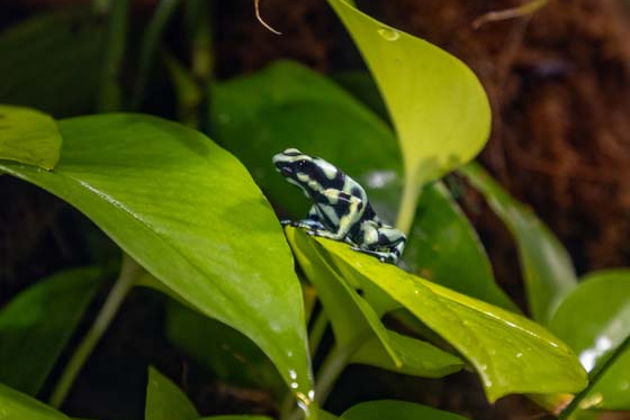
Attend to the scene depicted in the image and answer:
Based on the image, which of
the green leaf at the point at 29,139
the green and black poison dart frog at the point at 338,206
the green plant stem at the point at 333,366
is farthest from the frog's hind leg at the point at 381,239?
the green leaf at the point at 29,139

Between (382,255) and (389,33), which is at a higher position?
(389,33)

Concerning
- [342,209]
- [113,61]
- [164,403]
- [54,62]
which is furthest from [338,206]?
[54,62]

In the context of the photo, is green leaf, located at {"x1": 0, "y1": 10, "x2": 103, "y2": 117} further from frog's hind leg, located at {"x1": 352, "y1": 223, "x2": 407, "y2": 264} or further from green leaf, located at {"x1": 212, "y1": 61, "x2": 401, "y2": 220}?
frog's hind leg, located at {"x1": 352, "y1": 223, "x2": 407, "y2": 264}

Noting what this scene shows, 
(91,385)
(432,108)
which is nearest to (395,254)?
(432,108)

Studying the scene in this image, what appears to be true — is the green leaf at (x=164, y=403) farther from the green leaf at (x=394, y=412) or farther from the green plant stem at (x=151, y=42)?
the green plant stem at (x=151, y=42)

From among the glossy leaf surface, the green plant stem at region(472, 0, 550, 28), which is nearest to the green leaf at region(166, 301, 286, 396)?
the glossy leaf surface

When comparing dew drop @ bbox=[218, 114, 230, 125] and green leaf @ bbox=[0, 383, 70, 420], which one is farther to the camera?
dew drop @ bbox=[218, 114, 230, 125]

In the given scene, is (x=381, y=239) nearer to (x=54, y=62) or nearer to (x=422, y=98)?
(x=422, y=98)
